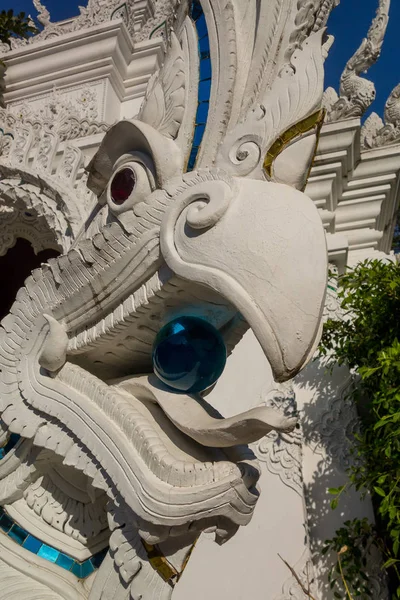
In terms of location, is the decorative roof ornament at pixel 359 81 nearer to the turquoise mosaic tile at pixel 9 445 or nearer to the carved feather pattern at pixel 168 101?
the carved feather pattern at pixel 168 101

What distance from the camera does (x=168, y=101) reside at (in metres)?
1.25

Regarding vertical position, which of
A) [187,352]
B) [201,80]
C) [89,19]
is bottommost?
[187,352]

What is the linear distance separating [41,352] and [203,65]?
2.94ft

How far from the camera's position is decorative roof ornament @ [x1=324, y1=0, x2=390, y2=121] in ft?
9.53

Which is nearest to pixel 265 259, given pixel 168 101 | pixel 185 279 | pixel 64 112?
pixel 185 279

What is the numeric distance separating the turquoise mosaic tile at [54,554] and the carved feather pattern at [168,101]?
104 centimetres

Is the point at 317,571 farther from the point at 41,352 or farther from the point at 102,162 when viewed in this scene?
the point at 102,162

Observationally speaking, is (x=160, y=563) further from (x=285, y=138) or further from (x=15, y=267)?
(x=15, y=267)

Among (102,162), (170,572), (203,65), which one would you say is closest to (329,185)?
(203,65)

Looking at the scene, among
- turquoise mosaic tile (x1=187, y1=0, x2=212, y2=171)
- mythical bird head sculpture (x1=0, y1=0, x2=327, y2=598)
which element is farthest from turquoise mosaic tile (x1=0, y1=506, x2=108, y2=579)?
turquoise mosaic tile (x1=187, y1=0, x2=212, y2=171)

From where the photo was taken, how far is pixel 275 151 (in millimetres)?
1054

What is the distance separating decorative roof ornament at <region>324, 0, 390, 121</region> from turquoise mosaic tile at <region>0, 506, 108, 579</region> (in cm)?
259

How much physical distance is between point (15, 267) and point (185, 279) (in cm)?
256

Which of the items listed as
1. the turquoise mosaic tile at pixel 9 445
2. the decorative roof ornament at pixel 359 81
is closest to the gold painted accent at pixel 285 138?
the turquoise mosaic tile at pixel 9 445
